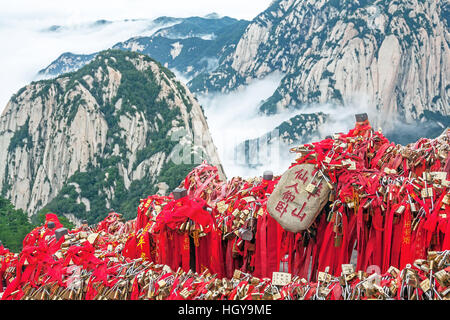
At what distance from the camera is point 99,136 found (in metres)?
73.3

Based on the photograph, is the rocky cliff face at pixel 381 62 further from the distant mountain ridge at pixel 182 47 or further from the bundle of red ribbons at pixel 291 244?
the bundle of red ribbons at pixel 291 244

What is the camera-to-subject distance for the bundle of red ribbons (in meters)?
2.90

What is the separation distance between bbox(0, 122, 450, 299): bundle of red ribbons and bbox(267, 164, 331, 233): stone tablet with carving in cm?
9

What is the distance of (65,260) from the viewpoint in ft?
11.7

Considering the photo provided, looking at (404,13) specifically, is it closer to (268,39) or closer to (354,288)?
(268,39)

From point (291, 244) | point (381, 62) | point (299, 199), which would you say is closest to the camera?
point (299, 199)

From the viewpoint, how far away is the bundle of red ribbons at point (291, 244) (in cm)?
290

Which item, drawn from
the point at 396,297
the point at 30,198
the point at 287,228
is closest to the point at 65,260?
the point at 287,228

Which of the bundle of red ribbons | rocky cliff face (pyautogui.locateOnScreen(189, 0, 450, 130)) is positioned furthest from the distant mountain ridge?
the bundle of red ribbons

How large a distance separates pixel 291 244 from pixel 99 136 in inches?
2872

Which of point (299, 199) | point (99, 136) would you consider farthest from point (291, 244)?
point (99, 136)

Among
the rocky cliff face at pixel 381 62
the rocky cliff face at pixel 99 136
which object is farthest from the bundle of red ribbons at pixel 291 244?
the rocky cliff face at pixel 381 62

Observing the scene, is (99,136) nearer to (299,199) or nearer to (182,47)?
(299,199)

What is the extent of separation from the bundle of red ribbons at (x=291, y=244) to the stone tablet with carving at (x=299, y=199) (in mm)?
92
